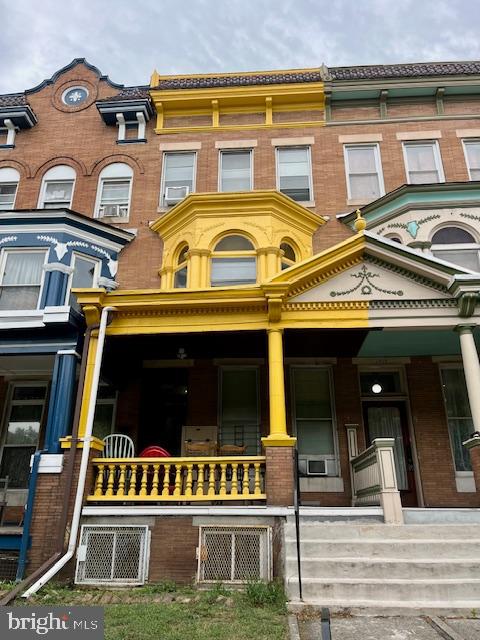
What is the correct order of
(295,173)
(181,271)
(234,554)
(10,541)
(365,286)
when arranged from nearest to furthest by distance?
(234,554) → (10,541) → (365,286) → (181,271) → (295,173)

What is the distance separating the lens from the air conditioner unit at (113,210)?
14.1 m

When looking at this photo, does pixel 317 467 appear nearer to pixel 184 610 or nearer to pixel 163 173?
pixel 184 610

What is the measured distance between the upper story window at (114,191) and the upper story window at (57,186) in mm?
905

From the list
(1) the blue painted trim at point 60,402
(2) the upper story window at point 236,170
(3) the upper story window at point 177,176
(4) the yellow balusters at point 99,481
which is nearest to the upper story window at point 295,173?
(2) the upper story window at point 236,170

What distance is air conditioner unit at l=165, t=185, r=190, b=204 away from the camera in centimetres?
1420

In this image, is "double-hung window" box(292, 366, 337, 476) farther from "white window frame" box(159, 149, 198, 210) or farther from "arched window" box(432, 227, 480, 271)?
"white window frame" box(159, 149, 198, 210)

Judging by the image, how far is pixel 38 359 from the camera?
10.9m

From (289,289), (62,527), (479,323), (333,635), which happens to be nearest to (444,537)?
(333,635)

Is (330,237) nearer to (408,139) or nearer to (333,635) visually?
(408,139)

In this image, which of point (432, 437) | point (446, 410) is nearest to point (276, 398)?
point (432, 437)

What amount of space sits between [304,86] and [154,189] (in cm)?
541

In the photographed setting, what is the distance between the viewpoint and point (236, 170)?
48.4 ft

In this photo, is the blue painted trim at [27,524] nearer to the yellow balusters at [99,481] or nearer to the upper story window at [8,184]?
the yellow balusters at [99,481]

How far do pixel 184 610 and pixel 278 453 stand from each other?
2.99 m
